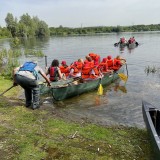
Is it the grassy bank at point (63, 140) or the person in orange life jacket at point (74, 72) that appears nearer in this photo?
the grassy bank at point (63, 140)

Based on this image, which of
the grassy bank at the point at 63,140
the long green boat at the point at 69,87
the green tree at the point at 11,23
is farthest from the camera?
the green tree at the point at 11,23

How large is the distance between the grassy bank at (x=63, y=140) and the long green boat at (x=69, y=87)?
286 centimetres

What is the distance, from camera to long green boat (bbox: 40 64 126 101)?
11.1 meters

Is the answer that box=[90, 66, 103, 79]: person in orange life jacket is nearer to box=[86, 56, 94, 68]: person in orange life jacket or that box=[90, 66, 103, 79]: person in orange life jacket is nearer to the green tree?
box=[86, 56, 94, 68]: person in orange life jacket

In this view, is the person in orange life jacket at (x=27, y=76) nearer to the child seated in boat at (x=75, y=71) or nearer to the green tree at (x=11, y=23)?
the child seated in boat at (x=75, y=71)

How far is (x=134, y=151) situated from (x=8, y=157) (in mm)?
2825

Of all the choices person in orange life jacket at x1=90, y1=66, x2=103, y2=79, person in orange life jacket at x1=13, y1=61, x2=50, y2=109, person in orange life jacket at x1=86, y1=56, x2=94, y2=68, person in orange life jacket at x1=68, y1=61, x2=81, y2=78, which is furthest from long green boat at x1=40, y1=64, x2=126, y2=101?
person in orange life jacket at x1=13, y1=61, x2=50, y2=109

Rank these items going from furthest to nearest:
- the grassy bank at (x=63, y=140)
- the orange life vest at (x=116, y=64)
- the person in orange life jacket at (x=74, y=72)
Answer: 1. the orange life vest at (x=116, y=64)
2. the person in orange life jacket at (x=74, y=72)
3. the grassy bank at (x=63, y=140)

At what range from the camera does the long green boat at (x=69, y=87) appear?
11128 mm

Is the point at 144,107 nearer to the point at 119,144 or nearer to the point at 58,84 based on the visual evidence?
the point at 119,144

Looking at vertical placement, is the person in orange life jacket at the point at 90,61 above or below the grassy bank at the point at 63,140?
above

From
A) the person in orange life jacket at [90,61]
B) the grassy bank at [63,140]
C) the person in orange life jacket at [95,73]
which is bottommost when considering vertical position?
the grassy bank at [63,140]

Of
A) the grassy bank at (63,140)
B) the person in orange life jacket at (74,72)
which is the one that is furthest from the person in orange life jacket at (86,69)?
the grassy bank at (63,140)

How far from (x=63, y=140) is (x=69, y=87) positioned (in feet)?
17.4
